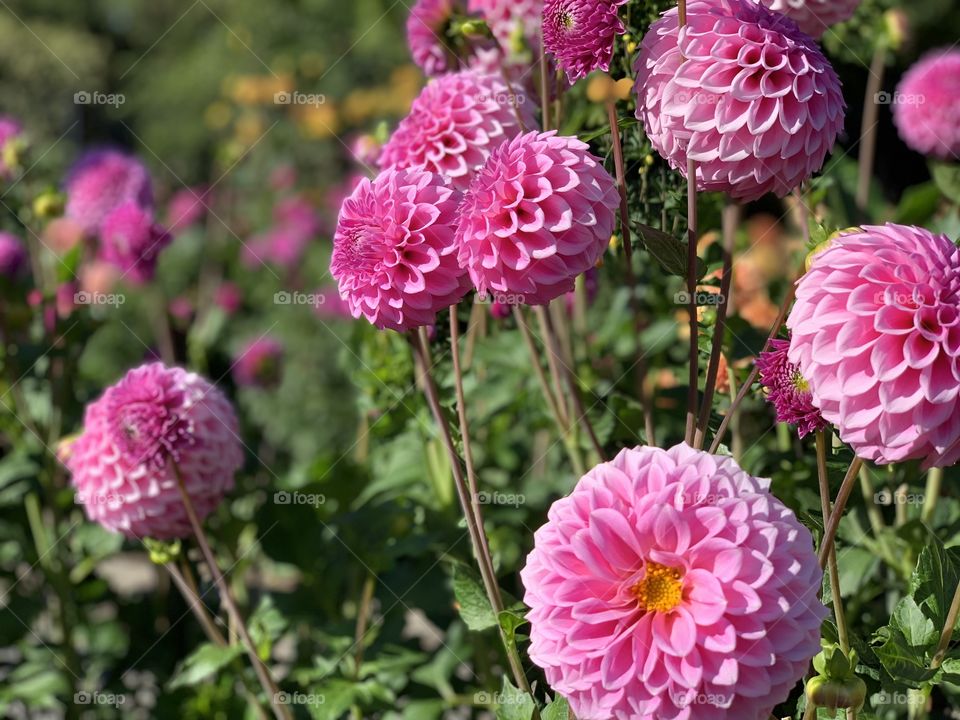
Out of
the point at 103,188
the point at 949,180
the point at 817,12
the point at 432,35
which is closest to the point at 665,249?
the point at 817,12

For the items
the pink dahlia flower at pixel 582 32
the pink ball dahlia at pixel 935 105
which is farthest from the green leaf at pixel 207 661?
the pink ball dahlia at pixel 935 105

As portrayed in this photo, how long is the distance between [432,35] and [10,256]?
4.17ft

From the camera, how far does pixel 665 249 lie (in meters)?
0.97

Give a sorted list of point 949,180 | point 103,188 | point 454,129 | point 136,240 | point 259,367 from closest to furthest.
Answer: point 454,129
point 949,180
point 136,240
point 103,188
point 259,367

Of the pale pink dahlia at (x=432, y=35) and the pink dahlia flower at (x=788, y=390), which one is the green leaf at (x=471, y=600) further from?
the pale pink dahlia at (x=432, y=35)

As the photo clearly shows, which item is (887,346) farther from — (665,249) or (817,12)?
(817,12)

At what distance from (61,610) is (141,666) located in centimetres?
20

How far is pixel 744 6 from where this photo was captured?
0.96 m

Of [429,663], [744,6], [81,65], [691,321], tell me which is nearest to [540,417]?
[429,663]

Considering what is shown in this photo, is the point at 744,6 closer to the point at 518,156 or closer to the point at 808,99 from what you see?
the point at 808,99

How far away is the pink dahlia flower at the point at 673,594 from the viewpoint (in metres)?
0.73

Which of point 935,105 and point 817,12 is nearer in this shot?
point 817,12

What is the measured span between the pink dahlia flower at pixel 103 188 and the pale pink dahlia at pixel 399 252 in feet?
5.35

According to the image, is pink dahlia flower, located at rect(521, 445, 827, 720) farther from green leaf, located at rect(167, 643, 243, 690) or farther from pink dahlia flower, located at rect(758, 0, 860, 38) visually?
green leaf, located at rect(167, 643, 243, 690)
